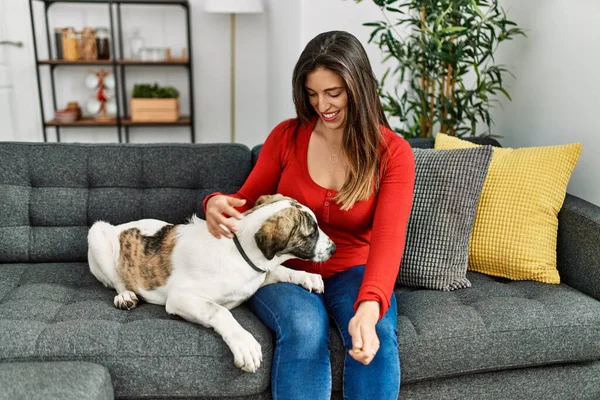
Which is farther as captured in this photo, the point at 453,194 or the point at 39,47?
the point at 39,47

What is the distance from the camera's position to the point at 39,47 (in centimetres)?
462

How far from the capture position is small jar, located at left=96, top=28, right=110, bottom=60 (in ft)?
14.7

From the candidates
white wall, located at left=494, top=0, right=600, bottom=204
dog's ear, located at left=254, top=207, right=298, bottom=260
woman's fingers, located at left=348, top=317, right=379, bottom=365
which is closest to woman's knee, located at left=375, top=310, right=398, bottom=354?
woman's fingers, located at left=348, top=317, right=379, bottom=365

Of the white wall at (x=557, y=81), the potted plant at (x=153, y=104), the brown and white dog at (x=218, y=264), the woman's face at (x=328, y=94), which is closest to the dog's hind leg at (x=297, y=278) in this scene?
the brown and white dog at (x=218, y=264)

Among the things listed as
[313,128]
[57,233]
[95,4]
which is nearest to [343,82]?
[313,128]

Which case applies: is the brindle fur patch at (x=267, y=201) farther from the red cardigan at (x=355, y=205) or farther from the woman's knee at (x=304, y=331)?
the woman's knee at (x=304, y=331)

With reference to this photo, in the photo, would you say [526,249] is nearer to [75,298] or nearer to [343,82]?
[343,82]

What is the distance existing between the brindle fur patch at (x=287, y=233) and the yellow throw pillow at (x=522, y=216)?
733 millimetres

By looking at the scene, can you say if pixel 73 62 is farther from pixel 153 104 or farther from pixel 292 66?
pixel 292 66

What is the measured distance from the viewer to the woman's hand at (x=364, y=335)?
4.68 ft

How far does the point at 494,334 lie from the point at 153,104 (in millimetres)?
3571

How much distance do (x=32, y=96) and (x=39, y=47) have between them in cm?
40

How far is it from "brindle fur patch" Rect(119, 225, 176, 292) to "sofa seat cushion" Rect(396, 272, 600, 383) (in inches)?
30.4

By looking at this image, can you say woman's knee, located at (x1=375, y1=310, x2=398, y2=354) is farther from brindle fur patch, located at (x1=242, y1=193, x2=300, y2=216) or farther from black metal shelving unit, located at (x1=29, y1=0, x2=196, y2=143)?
black metal shelving unit, located at (x1=29, y1=0, x2=196, y2=143)
